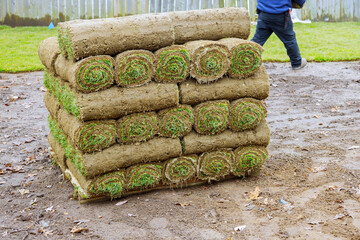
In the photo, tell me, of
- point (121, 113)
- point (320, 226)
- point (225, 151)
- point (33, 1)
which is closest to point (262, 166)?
point (225, 151)

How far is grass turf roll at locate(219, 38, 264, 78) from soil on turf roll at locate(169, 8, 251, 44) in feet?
0.57

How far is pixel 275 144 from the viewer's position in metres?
6.83

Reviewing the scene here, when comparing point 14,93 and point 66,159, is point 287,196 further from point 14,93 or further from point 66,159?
point 14,93

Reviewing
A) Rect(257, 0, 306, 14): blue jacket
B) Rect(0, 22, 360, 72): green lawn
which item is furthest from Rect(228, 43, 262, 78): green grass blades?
Rect(0, 22, 360, 72): green lawn

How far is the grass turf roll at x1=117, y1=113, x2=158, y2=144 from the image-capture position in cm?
492

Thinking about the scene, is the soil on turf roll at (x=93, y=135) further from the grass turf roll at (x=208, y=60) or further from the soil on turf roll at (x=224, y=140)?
the grass turf roll at (x=208, y=60)

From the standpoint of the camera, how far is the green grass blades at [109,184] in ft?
16.4

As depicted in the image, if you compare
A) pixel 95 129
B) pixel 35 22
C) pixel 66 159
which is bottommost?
pixel 66 159

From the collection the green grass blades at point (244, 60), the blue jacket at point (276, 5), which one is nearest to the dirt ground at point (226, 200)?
the green grass blades at point (244, 60)

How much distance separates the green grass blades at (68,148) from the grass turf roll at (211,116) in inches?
52.1

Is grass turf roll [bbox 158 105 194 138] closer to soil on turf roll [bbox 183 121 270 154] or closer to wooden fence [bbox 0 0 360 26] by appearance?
soil on turf roll [bbox 183 121 270 154]

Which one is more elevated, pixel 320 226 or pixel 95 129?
pixel 95 129

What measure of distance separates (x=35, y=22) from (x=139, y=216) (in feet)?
45.3

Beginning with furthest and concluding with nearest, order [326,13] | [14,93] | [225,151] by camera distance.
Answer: [326,13] < [14,93] < [225,151]
